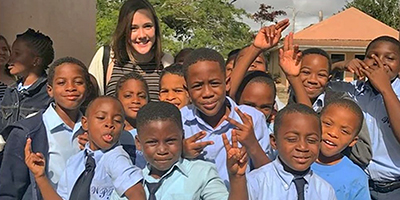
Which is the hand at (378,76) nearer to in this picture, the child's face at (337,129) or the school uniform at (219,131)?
the child's face at (337,129)

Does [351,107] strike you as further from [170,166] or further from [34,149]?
[34,149]

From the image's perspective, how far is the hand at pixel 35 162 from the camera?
2596 millimetres

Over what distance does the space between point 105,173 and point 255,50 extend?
4.07 feet

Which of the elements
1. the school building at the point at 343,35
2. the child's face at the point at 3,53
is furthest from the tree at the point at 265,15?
the child's face at the point at 3,53

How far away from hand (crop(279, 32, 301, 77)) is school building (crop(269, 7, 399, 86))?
1919 cm

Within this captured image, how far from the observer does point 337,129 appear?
9.15 feet

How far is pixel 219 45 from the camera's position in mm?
15781

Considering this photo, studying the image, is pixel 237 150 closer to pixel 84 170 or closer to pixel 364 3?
pixel 84 170

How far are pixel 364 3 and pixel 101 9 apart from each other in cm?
2363

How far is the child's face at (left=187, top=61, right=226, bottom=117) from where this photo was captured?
270 cm

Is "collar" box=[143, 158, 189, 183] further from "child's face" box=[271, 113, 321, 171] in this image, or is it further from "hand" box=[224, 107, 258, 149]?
"child's face" box=[271, 113, 321, 171]

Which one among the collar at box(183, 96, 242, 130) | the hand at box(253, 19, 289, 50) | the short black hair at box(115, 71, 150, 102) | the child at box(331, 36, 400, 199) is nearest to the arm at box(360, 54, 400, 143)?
the child at box(331, 36, 400, 199)

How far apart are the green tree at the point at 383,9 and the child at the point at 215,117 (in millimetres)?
30805

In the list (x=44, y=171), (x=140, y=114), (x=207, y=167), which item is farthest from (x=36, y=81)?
(x=207, y=167)
